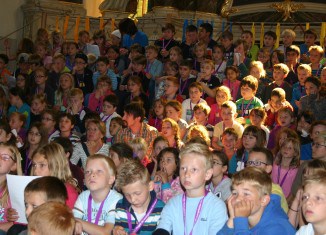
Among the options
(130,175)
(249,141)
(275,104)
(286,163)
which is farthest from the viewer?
(275,104)

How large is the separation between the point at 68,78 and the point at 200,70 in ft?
7.69

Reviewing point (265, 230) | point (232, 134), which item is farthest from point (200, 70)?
point (265, 230)

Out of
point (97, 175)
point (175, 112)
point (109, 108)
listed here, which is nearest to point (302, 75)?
point (175, 112)

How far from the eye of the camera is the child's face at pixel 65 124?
9.25 meters

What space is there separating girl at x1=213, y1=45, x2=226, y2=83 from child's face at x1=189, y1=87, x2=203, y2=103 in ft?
5.58

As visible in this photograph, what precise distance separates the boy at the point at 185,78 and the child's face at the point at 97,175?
5730 mm

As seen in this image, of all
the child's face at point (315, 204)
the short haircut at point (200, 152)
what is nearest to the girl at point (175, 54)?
the short haircut at point (200, 152)

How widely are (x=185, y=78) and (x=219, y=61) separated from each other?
110 centimetres

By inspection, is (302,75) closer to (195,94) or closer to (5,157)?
(195,94)

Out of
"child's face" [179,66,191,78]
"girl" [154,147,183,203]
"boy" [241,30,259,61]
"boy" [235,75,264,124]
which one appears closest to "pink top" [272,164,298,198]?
"girl" [154,147,183,203]

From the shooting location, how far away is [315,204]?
4531mm

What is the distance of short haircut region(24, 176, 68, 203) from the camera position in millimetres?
4992

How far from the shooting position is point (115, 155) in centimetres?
735

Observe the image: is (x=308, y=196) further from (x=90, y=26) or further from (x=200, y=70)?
(x=90, y=26)
